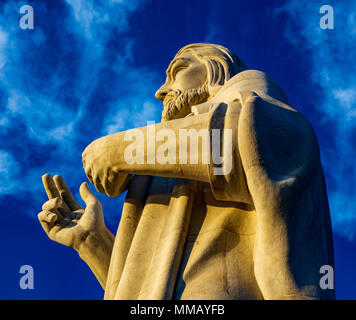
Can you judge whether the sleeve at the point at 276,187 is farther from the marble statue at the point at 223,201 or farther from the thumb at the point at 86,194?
the thumb at the point at 86,194

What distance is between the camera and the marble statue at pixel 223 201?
4035 mm

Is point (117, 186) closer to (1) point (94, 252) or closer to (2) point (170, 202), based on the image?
(2) point (170, 202)

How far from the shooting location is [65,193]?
6.36m

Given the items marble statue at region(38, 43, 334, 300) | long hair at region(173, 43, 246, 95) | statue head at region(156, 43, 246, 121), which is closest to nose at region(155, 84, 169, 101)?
statue head at region(156, 43, 246, 121)

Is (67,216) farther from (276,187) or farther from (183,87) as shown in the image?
(276,187)

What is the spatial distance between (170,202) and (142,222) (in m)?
0.32

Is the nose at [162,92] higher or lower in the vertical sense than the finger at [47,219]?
higher

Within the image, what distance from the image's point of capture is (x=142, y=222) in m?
5.11

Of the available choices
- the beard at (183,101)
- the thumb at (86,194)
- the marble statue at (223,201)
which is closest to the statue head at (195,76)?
the beard at (183,101)

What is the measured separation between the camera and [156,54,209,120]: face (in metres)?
5.89

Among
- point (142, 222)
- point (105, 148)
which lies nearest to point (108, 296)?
point (142, 222)

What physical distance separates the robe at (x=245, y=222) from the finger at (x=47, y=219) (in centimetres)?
107
